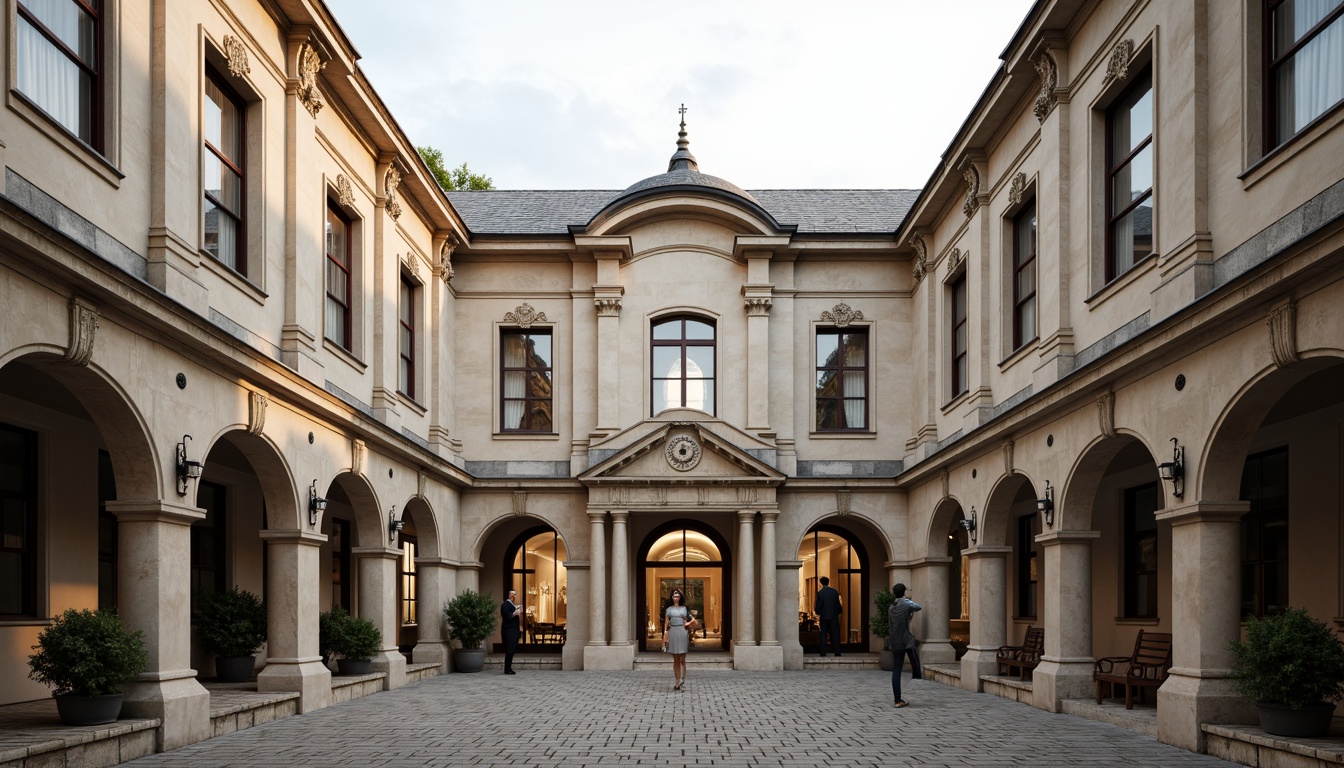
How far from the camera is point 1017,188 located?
1827 centimetres

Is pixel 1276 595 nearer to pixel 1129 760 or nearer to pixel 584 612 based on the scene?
pixel 1129 760

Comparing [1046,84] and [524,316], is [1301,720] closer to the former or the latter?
[1046,84]

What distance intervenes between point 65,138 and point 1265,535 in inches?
569

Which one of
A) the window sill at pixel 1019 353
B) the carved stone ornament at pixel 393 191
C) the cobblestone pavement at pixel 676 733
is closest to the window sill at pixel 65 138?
the cobblestone pavement at pixel 676 733

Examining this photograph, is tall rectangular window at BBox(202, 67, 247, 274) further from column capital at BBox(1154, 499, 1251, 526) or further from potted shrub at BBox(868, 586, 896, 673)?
potted shrub at BBox(868, 586, 896, 673)

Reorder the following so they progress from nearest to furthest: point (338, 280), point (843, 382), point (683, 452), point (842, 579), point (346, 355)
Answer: point (346, 355) < point (338, 280) < point (683, 452) < point (843, 382) < point (842, 579)

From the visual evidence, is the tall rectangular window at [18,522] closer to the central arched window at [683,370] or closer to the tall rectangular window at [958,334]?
the central arched window at [683,370]

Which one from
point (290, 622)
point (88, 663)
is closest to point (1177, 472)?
point (88, 663)

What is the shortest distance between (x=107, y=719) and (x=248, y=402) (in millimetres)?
4270

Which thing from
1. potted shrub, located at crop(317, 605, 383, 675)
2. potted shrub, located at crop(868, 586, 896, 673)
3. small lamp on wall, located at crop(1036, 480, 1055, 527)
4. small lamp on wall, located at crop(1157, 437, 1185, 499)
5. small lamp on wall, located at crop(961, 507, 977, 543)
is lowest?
potted shrub, located at crop(868, 586, 896, 673)

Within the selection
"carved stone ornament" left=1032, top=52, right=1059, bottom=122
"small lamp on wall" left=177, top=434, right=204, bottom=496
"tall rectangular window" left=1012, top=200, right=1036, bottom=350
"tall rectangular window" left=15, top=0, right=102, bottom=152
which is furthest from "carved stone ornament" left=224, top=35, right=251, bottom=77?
"tall rectangular window" left=1012, top=200, right=1036, bottom=350

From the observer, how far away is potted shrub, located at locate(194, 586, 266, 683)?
17953 mm

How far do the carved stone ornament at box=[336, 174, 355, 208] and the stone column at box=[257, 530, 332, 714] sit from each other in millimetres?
5573

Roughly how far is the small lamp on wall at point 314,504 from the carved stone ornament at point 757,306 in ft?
40.5
